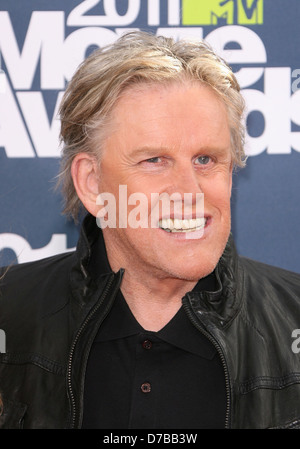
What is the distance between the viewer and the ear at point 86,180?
2279 mm

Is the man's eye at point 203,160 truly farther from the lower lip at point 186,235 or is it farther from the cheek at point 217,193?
the lower lip at point 186,235

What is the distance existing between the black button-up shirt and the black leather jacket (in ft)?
0.17

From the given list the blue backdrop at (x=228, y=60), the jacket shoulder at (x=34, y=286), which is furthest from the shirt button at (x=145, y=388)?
the blue backdrop at (x=228, y=60)

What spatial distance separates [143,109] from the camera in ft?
6.88

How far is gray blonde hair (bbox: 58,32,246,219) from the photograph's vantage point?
212 centimetres

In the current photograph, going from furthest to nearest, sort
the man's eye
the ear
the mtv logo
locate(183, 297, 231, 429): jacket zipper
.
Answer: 1. the mtv logo
2. the ear
3. the man's eye
4. locate(183, 297, 231, 429): jacket zipper

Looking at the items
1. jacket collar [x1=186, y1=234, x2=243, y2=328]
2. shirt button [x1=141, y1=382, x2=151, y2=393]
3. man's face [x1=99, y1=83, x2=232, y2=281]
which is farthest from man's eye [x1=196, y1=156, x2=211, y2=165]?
shirt button [x1=141, y1=382, x2=151, y2=393]

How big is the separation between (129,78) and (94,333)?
732mm

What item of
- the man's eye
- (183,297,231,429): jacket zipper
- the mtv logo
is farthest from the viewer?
the mtv logo

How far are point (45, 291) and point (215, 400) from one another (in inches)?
25.7

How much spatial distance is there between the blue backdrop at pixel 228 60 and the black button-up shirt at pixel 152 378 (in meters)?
0.75

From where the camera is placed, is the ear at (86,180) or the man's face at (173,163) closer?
the man's face at (173,163)

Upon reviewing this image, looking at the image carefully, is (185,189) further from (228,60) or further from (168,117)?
(228,60)

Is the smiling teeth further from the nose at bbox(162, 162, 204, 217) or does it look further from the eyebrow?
the eyebrow
